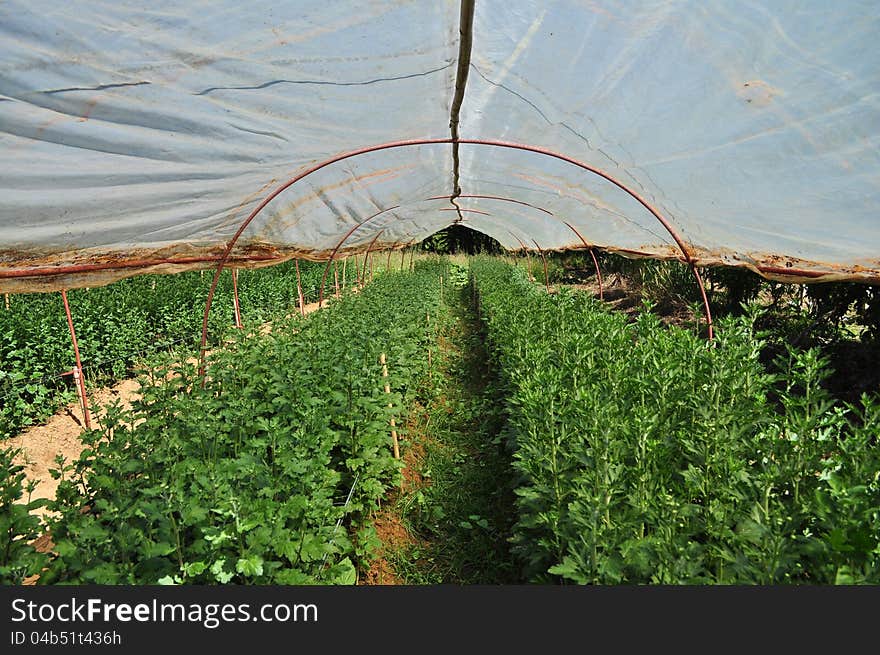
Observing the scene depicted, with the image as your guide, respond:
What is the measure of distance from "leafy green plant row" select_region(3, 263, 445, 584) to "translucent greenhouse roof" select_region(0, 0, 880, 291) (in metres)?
1.31

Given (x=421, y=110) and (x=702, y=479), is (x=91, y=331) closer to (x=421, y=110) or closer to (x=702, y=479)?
(x=421, y=110)

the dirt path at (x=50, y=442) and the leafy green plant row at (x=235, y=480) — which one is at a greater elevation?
the leafy green plant row at (x=235, y=480)

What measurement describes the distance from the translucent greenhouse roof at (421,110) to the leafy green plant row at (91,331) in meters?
1.80

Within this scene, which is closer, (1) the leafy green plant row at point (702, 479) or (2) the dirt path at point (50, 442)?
(1) the leafy green plant row at point (702, 479)

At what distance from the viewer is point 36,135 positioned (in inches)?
110

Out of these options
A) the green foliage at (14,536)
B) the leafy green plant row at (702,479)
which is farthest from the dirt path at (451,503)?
the green foliage at (14,536)

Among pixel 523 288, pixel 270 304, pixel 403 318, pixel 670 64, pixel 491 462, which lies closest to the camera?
pixel 670 64

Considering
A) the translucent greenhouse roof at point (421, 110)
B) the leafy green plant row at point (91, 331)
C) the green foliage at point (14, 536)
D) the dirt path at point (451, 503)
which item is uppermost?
the translucent greenhouse roof at point (421, 110)

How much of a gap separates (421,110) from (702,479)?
3.31 m

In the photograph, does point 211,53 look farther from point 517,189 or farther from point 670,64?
point 517,189

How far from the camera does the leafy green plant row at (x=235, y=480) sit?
2.13 m

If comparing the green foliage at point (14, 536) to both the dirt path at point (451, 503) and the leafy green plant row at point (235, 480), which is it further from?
the dirt path at point (451, 503)

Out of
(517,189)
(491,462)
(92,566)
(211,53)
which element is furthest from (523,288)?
(92,566)

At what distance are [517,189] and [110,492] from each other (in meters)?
6.61
